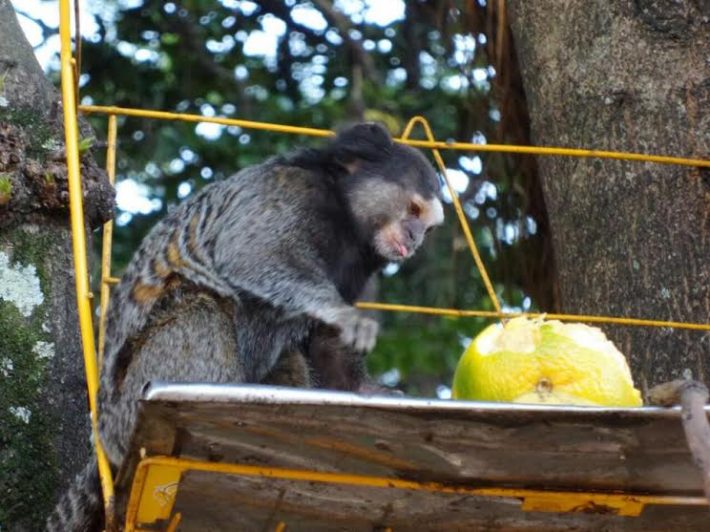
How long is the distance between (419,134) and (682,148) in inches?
187

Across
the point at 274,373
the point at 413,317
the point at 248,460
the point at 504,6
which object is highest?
the point at 504,6

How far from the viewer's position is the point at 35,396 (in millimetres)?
3705

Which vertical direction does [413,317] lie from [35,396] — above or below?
below

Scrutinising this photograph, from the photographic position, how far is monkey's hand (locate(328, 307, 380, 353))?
12.5 feet

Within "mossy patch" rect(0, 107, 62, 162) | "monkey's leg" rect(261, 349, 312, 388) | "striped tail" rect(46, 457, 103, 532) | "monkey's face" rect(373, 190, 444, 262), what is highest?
"mossy patch" rect(0, 107, 62, 162)

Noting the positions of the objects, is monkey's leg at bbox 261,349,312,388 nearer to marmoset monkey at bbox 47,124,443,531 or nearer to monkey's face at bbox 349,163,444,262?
marmoset monkey at bbox 47,124,443,531

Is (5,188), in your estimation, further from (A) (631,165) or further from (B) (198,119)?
(A) (631,165)

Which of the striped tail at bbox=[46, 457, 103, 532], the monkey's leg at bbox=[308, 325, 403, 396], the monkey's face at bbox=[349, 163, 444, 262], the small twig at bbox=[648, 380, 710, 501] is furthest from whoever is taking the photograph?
the monkey's face at bbox=[349, 163, 444, 262]

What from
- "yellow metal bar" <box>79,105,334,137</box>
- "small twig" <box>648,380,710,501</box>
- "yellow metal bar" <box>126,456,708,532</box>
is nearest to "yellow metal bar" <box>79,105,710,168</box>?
"yellow metal bar" <box>79,105,334,137</box>

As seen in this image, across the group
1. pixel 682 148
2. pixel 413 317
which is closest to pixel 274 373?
pixel 682 148

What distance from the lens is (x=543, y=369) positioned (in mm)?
2564

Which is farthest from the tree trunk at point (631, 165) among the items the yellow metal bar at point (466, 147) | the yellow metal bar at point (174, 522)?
the yellow metal bar at point (174, 522)

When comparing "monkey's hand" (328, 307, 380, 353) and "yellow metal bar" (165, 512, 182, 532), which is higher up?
"monkey's hand" (328, 307, 380, 353)

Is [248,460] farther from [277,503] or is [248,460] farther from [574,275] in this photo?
[574,275]
